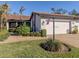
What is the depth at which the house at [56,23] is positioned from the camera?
1082 inches

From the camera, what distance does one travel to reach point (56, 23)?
28.6 metres

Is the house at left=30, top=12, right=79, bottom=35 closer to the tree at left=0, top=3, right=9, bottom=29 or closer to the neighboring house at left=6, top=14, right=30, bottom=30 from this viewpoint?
the tree at left=0, top=3, right=9, bottom=29

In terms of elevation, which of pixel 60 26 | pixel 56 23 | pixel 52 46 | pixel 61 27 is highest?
pixel 56 23

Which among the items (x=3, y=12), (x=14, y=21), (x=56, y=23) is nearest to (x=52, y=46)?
(x=56, y=23)

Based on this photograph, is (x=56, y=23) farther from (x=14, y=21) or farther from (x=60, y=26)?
(x=14, y=21)

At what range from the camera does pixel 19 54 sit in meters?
12.8

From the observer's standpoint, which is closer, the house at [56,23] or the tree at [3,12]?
the house at [56,23]

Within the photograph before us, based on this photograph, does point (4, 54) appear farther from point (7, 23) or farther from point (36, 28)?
point (7, 23)

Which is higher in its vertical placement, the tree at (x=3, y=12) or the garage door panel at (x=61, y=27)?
the tree at (x=3, y=12)

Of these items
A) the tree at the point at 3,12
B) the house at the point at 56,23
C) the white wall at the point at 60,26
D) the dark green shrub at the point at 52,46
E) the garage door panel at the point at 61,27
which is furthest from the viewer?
the tree at the point at 3,12

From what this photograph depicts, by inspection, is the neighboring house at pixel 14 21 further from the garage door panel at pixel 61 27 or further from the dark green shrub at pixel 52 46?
the dark green shrub at pixel 52 46

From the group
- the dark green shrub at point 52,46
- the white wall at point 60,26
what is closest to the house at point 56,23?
the white wall at point 60,26

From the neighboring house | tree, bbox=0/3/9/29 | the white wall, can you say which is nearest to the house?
the white wall

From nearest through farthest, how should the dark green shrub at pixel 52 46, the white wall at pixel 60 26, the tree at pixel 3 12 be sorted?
the dark green shrub at pixel 52 46
the white wall at pixel 60 26
the tree at pixel 3 12
